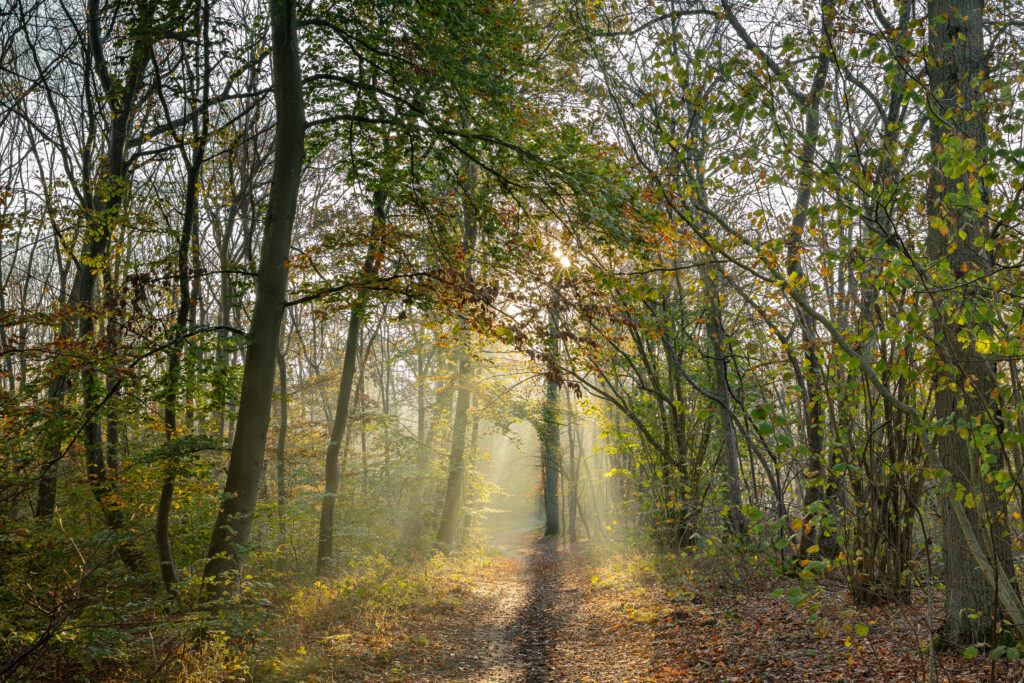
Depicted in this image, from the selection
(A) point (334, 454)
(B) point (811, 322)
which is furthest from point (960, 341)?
(A) point (334, 454)

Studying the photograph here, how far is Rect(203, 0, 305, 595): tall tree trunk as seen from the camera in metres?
7.20

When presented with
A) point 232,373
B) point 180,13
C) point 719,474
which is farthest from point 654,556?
point 180,13

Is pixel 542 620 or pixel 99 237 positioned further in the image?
pixel 542 620

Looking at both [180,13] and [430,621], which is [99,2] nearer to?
[180,13]

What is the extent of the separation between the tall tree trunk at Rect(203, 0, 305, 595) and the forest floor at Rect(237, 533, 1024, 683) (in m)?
1.46

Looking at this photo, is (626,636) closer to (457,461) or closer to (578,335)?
(578,335)

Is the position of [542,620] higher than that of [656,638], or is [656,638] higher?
[656,638]

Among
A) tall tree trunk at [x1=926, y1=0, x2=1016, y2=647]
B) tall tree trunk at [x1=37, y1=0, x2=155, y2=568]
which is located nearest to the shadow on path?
tall tree trunk at [x1=926, y1=0, x2=1016, y2=647]

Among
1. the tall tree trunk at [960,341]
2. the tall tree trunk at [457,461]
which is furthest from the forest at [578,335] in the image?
the tall tree trunk at [457,461]

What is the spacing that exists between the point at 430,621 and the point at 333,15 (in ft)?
30.5

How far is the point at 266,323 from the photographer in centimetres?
750

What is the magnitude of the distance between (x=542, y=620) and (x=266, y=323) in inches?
277

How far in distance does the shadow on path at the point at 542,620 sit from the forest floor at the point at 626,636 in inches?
1.4

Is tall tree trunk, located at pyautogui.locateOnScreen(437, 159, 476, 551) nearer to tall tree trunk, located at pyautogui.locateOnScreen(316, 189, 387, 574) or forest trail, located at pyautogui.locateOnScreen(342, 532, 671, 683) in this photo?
forest trail, located at pyautogui.locateOnScreen(342, 532, 671, 683)
